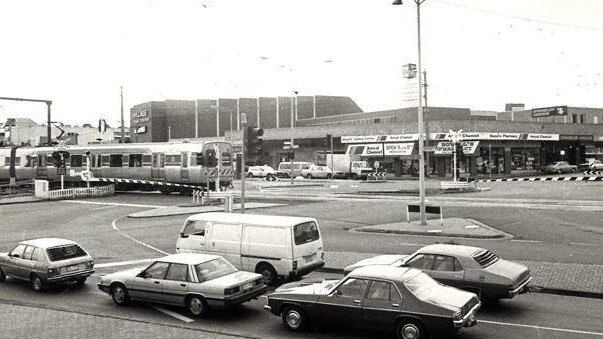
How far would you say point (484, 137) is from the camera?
64.9m

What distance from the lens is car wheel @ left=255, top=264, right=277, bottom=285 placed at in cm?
1460

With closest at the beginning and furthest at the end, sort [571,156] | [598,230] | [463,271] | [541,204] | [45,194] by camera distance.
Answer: [463,271]
[598,230]
[541,204]
[45,194]
[571,156]

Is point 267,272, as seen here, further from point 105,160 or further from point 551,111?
point 551,111

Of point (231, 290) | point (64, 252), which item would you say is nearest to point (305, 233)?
point (231, 290)

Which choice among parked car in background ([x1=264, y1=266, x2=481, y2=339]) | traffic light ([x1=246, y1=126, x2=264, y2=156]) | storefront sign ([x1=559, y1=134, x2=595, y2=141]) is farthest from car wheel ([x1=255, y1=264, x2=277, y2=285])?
storefront sign ([x1=559, y1=134, x2=595, y2=141])

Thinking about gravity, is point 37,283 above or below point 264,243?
below

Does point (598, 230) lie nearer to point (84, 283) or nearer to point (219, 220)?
point (219, 220)

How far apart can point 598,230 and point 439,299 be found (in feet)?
51.9

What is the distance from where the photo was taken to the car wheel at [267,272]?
14602 mm

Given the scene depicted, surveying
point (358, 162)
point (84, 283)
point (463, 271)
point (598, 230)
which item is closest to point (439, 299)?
point (463, 271)

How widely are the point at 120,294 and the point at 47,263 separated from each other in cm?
277

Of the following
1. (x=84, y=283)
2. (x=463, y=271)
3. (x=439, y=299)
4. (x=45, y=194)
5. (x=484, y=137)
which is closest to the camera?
(x=439, y=299)

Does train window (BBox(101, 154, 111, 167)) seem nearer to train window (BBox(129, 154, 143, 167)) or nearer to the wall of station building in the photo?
train window (BBox(129, 154, 143, 167))

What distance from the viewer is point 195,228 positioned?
16156 millimetres
